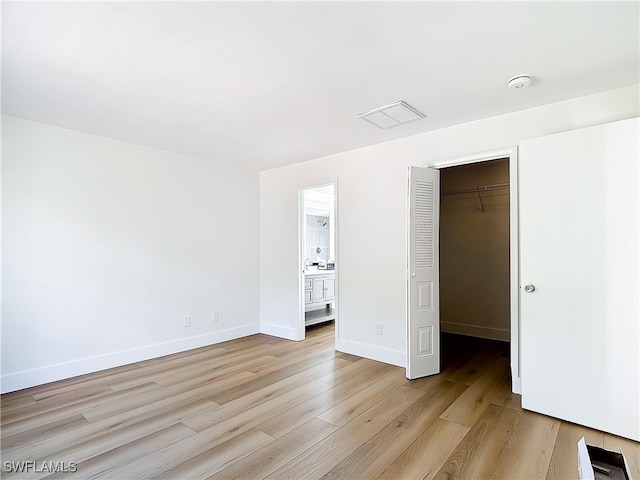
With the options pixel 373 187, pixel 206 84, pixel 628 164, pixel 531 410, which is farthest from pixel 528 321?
pixel 206 84

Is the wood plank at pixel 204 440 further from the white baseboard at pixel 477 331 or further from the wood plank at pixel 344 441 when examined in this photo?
the white baseboard at pixel 477 331

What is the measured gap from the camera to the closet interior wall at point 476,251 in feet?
15.5

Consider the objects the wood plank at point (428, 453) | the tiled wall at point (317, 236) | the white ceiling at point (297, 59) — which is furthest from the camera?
the tiled wall at point (317, 236)

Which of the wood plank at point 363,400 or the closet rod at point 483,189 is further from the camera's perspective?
the closet rod at point 483,189

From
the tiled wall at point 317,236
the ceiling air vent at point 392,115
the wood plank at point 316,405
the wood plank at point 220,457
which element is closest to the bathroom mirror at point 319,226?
the tiled wall at point 317,236

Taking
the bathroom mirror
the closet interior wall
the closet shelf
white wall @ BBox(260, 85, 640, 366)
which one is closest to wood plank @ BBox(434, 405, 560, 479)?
white wall @ BBox(260, 85, 640, 366)

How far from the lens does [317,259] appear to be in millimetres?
6961

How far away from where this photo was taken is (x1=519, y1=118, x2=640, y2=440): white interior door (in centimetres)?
226

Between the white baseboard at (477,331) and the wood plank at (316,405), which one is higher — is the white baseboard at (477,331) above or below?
above

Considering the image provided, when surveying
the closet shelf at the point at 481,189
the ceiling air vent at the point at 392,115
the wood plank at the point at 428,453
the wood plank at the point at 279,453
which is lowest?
the wood plank at the point at 279,453

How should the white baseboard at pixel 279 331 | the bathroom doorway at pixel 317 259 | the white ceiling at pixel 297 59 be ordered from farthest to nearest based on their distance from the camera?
the bathroom doorway at pixel 317 259
the white baseboard at pixel 279 331
the white ceiling at pixel 297 59

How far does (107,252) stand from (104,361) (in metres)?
1.17

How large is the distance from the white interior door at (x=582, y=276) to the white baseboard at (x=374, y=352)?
1.26 meters

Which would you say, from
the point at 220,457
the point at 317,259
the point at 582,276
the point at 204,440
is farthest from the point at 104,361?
the point at 582,276
